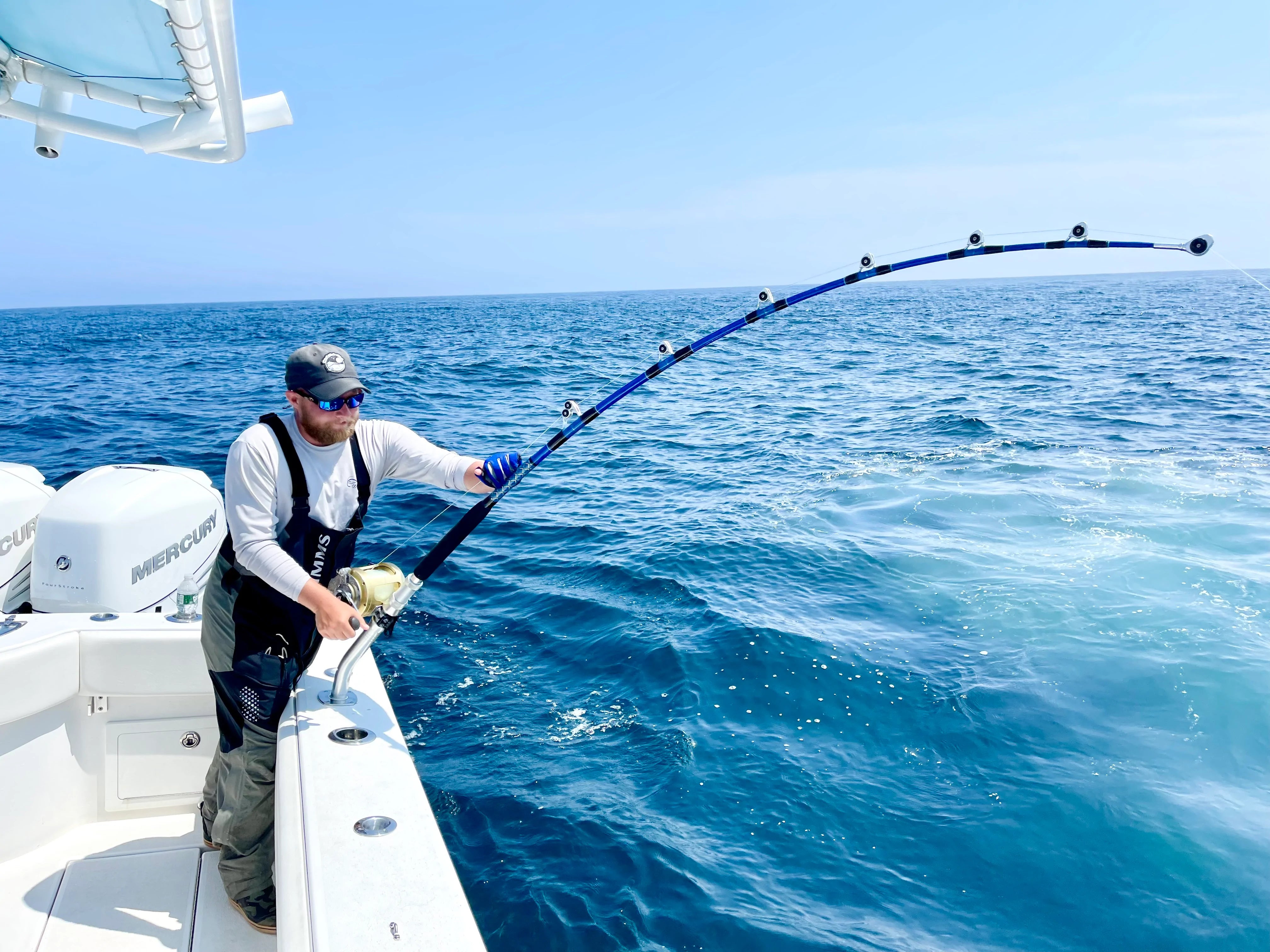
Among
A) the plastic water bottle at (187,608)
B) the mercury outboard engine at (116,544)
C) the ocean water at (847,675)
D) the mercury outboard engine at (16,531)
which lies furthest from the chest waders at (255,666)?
the mercury outboard engine at (16,531)

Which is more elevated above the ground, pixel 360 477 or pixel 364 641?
pixel 360 477

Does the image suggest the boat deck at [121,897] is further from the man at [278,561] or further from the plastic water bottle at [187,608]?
the plastic water bottle at [187,608]

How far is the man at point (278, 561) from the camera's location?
2.33 metres

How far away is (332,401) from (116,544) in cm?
234

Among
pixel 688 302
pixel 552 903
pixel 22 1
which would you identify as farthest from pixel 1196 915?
pixel 688 302

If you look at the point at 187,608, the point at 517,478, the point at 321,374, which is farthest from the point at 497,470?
the point at 187,608

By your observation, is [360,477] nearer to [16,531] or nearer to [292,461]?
[292,461]

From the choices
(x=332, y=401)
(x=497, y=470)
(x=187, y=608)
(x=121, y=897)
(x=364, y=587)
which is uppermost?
(x=332, y=401)

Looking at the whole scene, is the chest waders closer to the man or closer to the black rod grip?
the man

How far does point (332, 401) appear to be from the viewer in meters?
2.37

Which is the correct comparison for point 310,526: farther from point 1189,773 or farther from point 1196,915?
point 1189,773

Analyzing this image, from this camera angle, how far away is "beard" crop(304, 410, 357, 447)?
2418 mm

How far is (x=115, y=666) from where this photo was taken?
3070mm

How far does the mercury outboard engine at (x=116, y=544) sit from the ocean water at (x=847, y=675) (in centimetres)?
139
